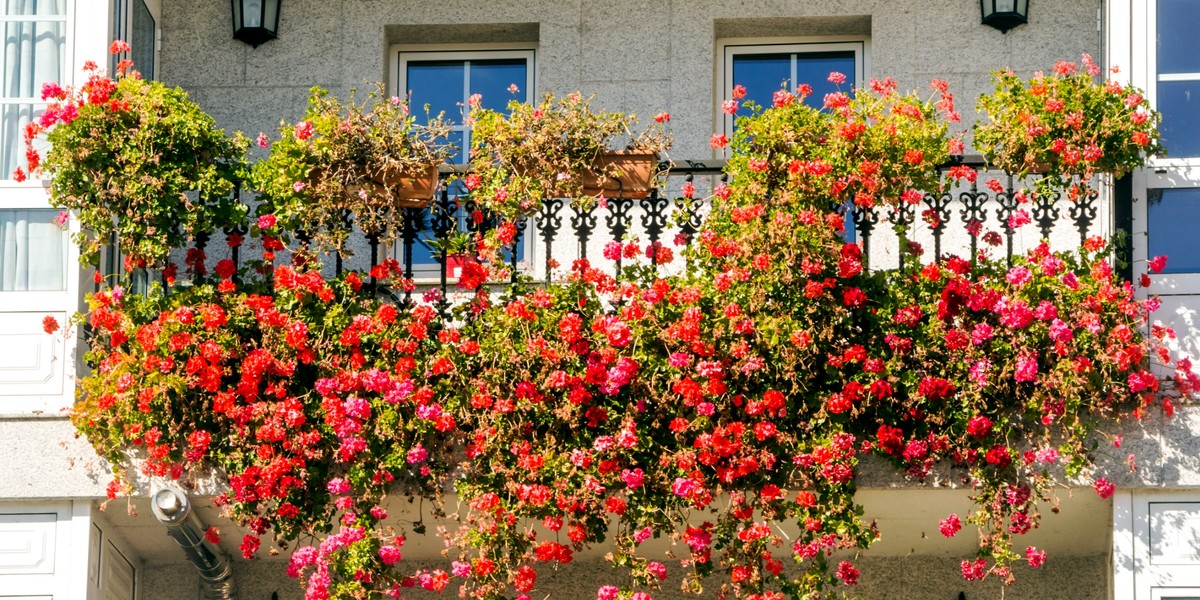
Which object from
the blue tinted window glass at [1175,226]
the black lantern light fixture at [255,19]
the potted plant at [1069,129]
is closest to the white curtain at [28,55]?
the black lantern light fixture at [255,19]

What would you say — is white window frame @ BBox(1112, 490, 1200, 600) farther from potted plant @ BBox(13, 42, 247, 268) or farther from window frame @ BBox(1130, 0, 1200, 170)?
potted plant @ BBox(13, 42, 247, 268)

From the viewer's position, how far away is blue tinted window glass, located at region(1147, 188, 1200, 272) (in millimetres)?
10414

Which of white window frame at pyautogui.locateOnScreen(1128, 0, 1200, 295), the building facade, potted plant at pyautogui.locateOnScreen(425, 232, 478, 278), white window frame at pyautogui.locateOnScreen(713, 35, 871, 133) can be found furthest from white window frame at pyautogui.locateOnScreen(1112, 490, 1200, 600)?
white window frame at pyautogui.locateOnScreen(713, 35, 871, 133)

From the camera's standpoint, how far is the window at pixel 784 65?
13.0m

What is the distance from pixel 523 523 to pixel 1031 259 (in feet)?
9.42

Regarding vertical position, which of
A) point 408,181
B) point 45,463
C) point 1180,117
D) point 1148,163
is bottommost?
point 45,463

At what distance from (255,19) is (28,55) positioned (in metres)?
1.98

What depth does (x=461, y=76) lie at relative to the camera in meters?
13.2

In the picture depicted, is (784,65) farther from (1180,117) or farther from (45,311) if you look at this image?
(45,311)

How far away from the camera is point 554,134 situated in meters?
10.5

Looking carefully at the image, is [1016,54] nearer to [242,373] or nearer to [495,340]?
[495,340]

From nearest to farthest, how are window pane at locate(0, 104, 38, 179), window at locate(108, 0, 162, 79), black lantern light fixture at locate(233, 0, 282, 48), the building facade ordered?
the building facade
window pane at locate(0, 104, 38, 179)
window at locate(108, 0, 162, 79)
black lantern light fixture at locate(233, 0, 282, 48)

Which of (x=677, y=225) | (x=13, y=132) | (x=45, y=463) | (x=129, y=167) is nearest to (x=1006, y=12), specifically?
(x=677, y=225)

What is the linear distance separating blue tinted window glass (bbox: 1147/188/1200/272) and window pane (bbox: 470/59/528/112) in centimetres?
428
